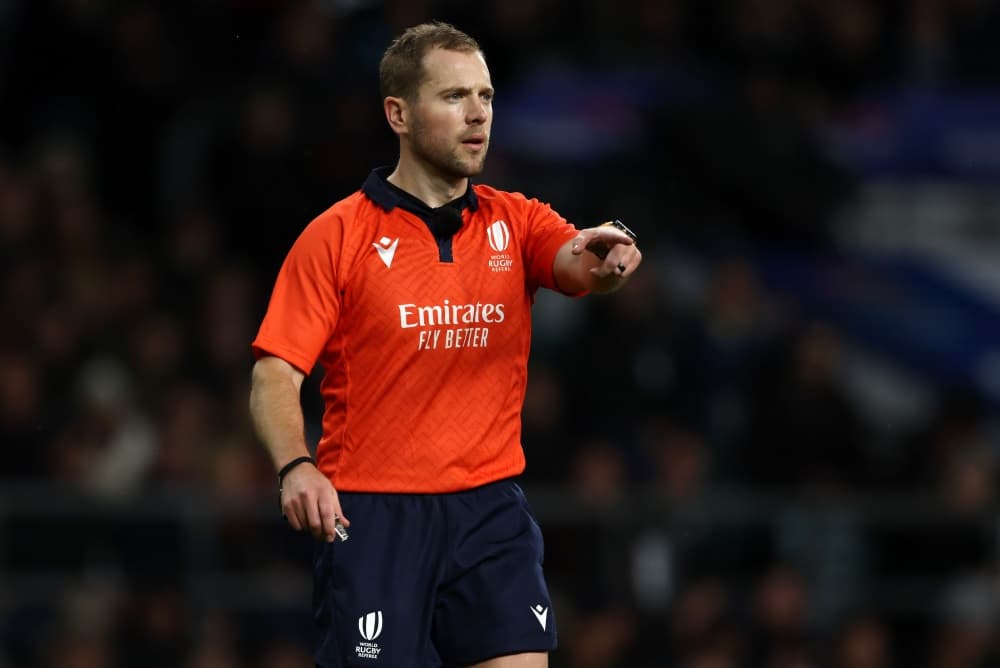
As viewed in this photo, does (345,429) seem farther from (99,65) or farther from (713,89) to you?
(713,89)

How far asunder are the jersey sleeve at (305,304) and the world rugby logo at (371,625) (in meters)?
0.72

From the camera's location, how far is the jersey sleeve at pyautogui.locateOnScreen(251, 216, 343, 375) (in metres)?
5.65

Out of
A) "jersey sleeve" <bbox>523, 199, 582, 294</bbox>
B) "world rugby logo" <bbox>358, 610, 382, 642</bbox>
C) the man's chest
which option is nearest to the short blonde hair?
the man's chest

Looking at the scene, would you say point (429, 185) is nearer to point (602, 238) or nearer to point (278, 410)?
point (602, 238)

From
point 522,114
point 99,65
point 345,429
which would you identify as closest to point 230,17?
point 99,65

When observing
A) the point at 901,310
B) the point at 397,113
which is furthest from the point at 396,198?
the point at 901,310

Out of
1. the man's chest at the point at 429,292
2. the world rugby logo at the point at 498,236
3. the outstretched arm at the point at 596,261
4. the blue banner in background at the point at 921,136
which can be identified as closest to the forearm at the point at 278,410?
the man's chest at the point at 429,292

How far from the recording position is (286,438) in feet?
18.0

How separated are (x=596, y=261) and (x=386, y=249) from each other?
622 millimetres

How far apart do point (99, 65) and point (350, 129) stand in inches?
69.1

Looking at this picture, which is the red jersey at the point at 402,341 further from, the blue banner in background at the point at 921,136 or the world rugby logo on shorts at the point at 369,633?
the blue banner in background at the point at 921,136

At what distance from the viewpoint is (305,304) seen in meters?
5.68

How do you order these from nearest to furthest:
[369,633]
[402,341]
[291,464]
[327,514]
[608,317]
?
1. [327,514]
2. [291,464]
3. [369,633]
4. [402,341]
5. [608,317]

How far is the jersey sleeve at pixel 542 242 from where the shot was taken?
598cm
